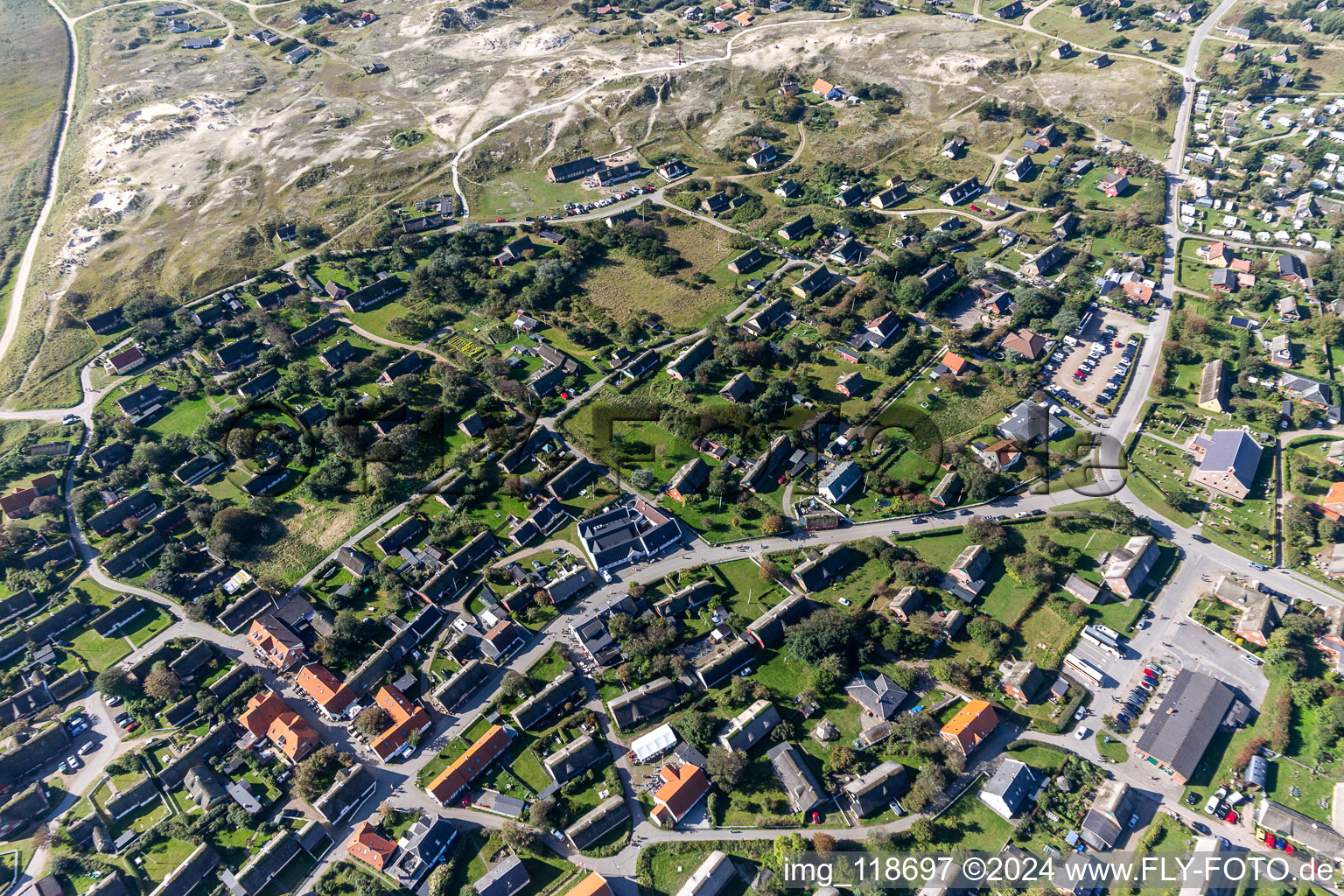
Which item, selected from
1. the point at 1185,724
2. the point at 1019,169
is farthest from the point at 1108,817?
the point at 1019,169

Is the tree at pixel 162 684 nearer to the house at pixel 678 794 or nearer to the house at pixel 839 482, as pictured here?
the house at pixel 678 794

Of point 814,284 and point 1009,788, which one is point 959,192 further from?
point 1009,788

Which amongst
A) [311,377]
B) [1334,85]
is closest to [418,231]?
[311,377]

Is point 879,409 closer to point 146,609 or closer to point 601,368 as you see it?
point 601,368

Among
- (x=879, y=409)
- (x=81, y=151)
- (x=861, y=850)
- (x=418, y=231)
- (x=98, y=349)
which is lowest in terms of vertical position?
(x=861, y=850)

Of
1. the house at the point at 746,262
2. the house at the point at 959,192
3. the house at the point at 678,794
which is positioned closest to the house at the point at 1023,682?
the house at the point at 678,794

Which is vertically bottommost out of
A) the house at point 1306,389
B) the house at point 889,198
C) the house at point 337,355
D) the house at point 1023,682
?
the house at point 1023,682
